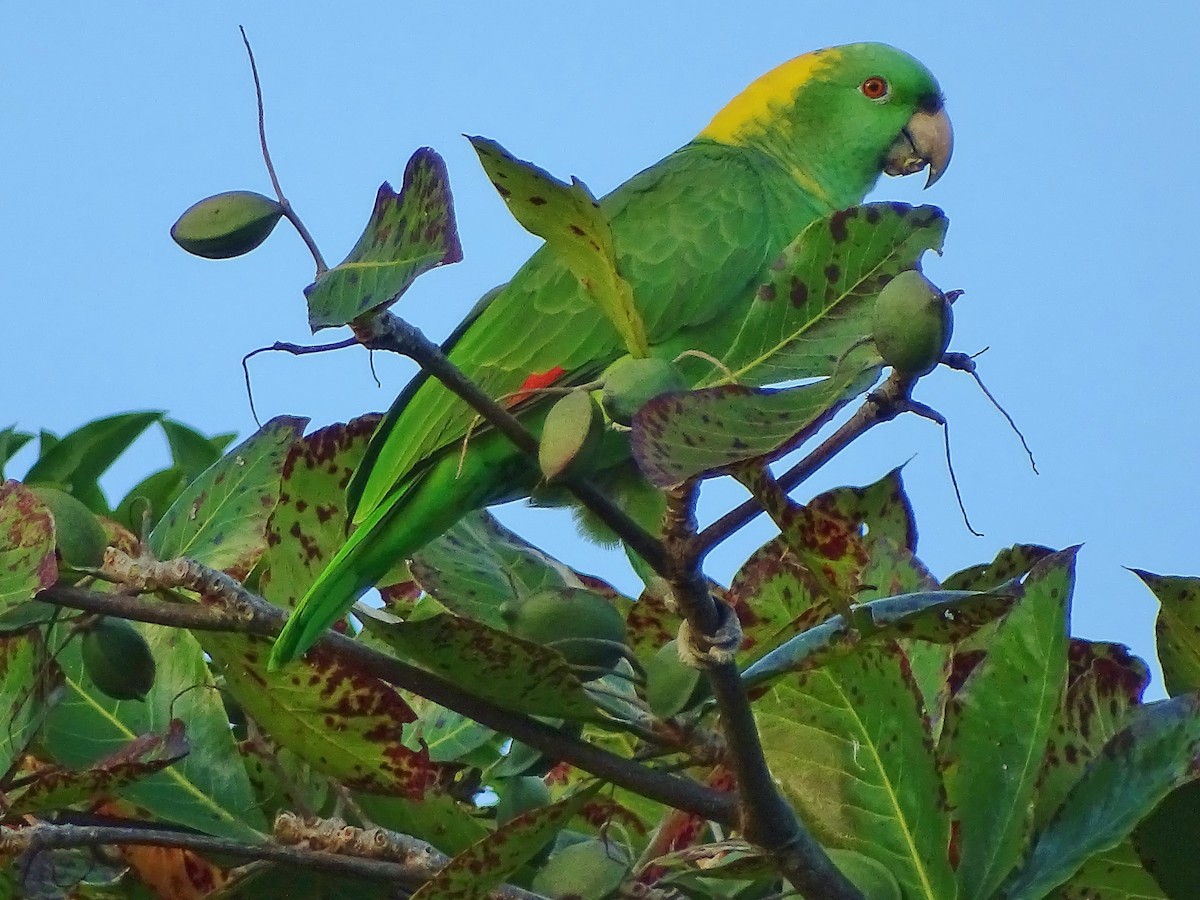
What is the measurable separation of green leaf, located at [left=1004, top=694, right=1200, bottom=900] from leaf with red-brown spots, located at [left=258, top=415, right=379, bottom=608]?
0.47 m

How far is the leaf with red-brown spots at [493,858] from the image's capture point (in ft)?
2.08

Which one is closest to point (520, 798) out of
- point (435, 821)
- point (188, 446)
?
point (435, 821)

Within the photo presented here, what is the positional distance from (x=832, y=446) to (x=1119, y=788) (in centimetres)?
26

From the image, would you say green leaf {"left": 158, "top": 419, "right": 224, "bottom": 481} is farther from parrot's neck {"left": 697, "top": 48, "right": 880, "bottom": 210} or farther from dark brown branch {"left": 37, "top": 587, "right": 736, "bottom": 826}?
parrot's neck {"left": 697, "top": 48, "right": 880, "bottom": 210}

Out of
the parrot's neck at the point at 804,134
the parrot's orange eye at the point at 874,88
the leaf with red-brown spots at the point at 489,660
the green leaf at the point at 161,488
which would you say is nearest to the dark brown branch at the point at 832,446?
the leaf with red-brown spots at the point at 489,660

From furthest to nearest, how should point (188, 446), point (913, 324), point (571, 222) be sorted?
1. point (188, 446)
2. point (571, 222)
3. point (913, 324)

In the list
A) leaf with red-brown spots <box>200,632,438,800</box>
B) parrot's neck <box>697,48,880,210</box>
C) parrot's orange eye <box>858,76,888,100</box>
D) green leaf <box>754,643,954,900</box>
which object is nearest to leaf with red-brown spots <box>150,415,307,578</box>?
leaf with red-brown spots <box>200,632,438,800</box>

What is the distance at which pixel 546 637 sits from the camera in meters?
0.70

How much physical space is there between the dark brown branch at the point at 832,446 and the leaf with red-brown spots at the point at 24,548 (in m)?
0.34

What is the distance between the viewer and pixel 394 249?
55 cm

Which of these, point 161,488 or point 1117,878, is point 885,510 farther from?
point 161,488

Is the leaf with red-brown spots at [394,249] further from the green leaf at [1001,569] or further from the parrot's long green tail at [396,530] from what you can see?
the green leaf at [1001,569]

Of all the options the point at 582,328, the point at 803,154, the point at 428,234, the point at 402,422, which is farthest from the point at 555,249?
the point at 803,154

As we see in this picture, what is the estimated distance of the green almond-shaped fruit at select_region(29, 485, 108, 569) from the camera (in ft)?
2.37
